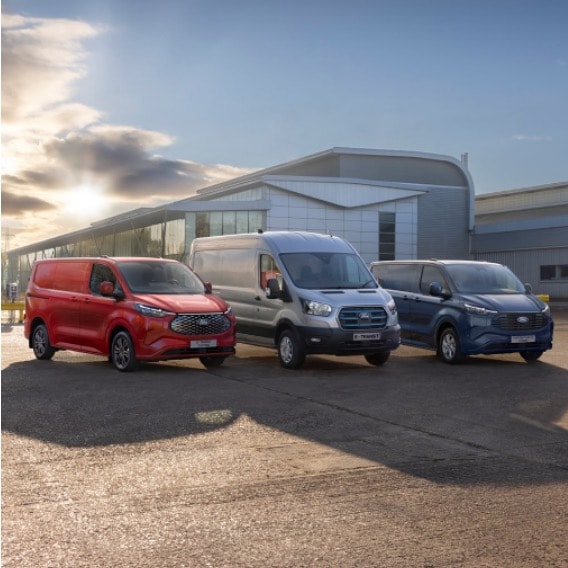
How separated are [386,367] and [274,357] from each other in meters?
2.76

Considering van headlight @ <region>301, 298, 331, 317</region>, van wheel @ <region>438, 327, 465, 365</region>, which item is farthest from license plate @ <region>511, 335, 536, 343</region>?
van headlight @ <region>301, 298, 331, 317</region>

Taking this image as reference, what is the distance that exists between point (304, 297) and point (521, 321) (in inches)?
149

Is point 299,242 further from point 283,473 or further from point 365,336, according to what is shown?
point 283,473

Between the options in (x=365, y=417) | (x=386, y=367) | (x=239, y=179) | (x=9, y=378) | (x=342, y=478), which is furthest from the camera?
(x=239, y=179)

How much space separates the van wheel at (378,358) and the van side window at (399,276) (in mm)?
2121

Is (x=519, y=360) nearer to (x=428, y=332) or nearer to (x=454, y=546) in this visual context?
(x=428, y=332)

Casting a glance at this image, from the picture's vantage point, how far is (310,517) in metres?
5.63

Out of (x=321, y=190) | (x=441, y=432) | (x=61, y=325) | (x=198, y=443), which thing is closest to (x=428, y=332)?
(x=61, y=325)

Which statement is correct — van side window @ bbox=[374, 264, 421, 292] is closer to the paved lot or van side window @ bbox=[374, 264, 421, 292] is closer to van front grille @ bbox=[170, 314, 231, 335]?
van front grille @ bbox=[170, 314, 231, 335]

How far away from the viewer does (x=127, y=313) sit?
1428cm

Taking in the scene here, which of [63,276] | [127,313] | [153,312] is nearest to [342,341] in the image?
[153,312]

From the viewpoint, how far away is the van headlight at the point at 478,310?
1528 cm

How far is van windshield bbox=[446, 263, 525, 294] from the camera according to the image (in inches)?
640

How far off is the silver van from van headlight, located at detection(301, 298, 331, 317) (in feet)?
0.05
